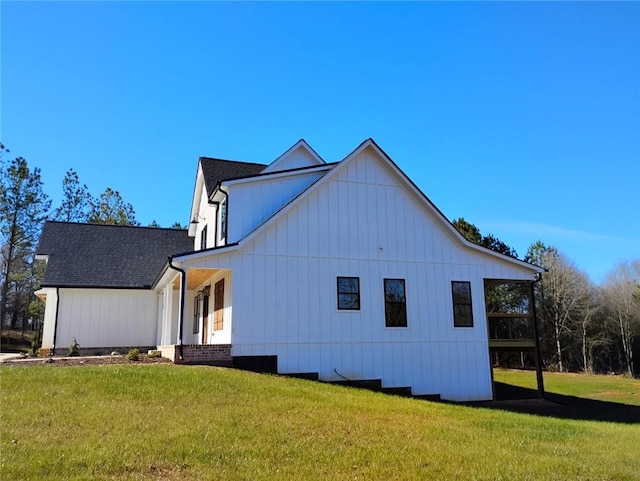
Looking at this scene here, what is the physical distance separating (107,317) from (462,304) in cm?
1457

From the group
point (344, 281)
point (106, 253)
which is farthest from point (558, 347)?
point (106, 253)

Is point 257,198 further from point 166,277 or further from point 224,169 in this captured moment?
point 166,277

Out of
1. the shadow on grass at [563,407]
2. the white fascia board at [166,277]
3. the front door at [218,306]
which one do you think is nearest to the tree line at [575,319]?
the shadow on grass at [563,407]

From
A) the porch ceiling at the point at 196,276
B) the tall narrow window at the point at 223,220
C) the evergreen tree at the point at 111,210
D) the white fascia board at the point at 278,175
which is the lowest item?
the porch ceiling at the point at 196,276

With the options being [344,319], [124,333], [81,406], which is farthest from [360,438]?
[124,333]

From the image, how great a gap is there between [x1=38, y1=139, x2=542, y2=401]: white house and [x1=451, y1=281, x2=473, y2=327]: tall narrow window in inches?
1.6

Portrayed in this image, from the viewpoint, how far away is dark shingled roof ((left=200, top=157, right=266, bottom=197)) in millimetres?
19027

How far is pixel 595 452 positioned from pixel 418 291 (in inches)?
319

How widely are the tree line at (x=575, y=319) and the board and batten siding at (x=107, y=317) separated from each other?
21.7 m

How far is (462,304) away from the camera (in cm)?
1650

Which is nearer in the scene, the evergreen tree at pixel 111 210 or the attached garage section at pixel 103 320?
→ the attached garage section at pixel 103 320

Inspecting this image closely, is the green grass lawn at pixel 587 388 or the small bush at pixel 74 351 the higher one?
the small bush at pixel 74 351

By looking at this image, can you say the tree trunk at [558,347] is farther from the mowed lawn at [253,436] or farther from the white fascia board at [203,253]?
the white fascia board at [203,253]

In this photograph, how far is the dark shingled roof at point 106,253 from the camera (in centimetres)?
2130
